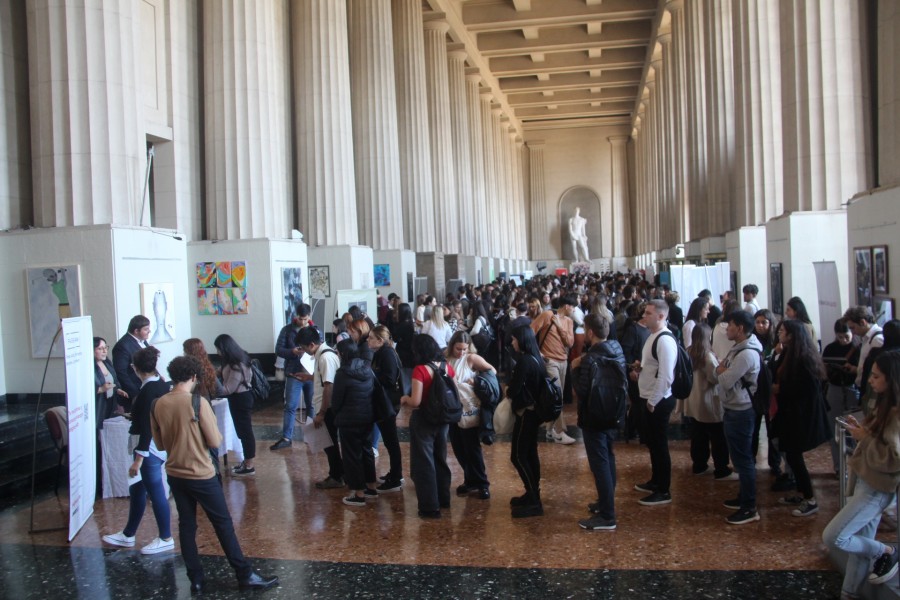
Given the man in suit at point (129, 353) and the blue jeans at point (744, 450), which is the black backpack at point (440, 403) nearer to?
the blue jeans at point (744, 450)

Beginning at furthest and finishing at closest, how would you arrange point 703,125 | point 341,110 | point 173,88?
point 703,125 < point 341,110 < point 173,88

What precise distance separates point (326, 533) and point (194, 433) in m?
1.59

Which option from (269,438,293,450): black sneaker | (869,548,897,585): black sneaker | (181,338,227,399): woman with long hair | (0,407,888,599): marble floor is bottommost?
Answer: (0,407,888,599): marble floor

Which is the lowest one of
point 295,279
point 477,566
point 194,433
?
point 477,566

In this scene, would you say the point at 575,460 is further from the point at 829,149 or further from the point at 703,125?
the point at 703,125

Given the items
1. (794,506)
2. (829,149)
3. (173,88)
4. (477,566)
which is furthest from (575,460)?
(173,88)

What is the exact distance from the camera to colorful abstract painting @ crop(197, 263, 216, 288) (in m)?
12.2

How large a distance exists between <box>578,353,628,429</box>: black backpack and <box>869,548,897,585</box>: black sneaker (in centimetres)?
189

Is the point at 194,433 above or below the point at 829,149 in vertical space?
below

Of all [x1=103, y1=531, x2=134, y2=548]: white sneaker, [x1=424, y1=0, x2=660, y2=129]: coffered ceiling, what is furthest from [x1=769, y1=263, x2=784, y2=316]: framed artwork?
[x1=424, y1=0, x2=660, y2=129]: coffered ceiling

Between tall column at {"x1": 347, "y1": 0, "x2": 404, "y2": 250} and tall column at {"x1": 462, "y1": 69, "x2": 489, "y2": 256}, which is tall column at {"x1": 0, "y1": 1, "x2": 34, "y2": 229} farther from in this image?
tall column at {"x1": 462, "y1": 69, "x2": 489, "y2": 256}

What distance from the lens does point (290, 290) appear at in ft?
41.6

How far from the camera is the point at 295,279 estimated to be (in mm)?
12852

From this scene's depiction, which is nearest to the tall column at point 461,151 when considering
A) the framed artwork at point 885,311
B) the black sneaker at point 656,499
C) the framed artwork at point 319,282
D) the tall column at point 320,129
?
the tall column at point 320,129
